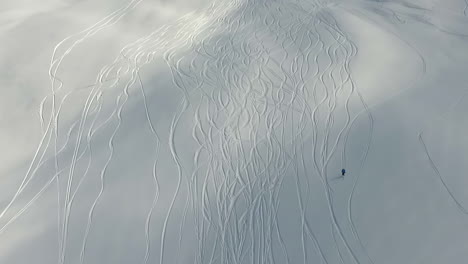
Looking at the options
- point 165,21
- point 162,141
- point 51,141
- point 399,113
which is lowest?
point 399,113

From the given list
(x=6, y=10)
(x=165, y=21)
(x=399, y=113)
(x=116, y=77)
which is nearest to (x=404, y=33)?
(x=399, y=113)

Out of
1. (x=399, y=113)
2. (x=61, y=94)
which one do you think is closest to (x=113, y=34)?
(x=61, y=94)

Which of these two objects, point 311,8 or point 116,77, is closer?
point 116,77

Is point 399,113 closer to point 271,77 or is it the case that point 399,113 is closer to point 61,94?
point 271,77

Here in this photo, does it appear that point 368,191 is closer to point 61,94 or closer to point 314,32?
point 314,32

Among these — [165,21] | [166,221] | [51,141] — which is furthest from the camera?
[165,21]

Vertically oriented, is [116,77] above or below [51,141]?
above

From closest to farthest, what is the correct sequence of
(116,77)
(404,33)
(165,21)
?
(116,77)
(404,33)
(165,21)
